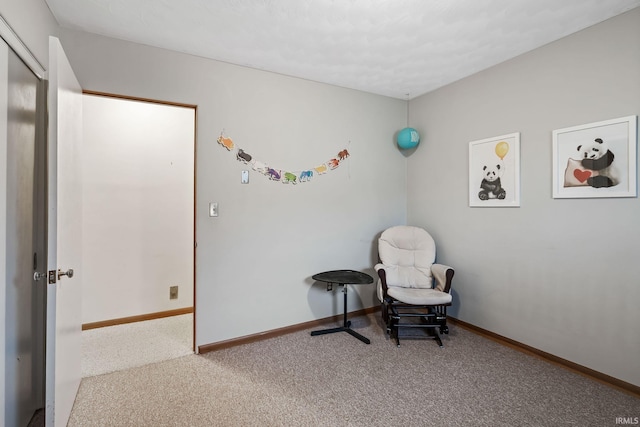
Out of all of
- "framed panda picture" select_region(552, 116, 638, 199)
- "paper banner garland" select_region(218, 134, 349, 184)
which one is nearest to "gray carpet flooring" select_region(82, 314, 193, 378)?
"paper banner garland" select_region(218, 134, 349, 184)

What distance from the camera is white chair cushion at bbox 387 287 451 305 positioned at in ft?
8.97

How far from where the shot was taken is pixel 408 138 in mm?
3461

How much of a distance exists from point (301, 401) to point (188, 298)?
221 cm

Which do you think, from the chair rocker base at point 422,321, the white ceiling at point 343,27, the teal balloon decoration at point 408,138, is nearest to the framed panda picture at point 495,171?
the teal balloon decoration at point 408,138

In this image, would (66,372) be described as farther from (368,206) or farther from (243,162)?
(368,206)

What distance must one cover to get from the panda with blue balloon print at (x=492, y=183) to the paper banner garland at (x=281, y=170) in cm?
142

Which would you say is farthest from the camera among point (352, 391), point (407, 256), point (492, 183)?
point (407, 256)

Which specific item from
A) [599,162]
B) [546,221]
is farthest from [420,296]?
[599,162]

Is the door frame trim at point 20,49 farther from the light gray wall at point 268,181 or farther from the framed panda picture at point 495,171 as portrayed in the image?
the framed panda picture at point 495,171

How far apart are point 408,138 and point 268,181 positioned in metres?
1.70

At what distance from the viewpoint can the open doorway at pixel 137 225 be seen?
3096 mm

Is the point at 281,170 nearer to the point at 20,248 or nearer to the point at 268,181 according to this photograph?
the point at 268,181

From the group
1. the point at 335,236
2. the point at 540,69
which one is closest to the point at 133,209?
the point at 335,236

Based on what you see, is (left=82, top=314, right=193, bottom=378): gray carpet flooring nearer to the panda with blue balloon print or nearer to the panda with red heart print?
the panda with blue balloon print
